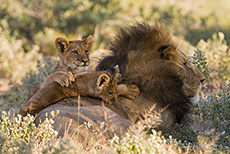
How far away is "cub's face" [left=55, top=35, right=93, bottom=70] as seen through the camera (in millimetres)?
4930

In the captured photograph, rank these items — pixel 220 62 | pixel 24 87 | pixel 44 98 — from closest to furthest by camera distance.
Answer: pixel 44 98, pixel 24 87, pixel 220 62

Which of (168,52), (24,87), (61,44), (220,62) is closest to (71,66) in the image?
(61,44)

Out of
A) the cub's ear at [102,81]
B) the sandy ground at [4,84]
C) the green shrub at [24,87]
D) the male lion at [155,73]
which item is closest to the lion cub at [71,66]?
the male lion at [155,73]

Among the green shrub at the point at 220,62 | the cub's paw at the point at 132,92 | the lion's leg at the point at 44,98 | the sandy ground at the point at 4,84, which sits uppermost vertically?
the green shrub at the point at 220,62

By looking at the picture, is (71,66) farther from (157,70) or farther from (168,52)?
(168,52)

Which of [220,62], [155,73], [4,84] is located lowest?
[155,73]

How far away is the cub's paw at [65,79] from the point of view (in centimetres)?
438

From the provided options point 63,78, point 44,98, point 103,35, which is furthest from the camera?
point 103,35

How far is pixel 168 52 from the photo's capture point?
4980 millimetres

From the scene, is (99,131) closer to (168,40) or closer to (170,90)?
(170,90)

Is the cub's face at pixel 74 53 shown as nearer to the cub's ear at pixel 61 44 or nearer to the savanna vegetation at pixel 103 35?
the cub's ear at pixel 61 44

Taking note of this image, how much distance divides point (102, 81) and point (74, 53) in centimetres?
84

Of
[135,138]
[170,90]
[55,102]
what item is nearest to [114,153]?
[135,138]

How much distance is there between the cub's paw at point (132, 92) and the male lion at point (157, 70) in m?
0.06
